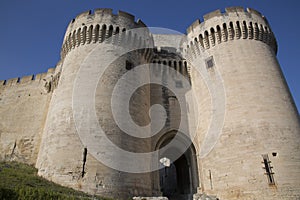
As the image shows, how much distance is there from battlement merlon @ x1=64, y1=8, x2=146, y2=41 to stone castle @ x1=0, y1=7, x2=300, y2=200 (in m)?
0.05

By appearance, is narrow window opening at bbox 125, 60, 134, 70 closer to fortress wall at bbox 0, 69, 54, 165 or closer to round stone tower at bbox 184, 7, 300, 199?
round stone tower at bbox 184, 7, 300, 199

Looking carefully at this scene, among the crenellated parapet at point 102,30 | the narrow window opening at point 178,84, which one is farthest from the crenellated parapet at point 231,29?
the crenellated parapet at point 102,30

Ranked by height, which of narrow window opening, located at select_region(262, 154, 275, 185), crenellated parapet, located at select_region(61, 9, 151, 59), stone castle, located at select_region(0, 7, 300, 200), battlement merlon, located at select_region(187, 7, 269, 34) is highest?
battlement merlon, located at select_region(187, 7, 269, 34)

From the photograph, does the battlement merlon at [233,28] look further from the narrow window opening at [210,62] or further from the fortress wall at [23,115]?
the fortress wall at [23,115]

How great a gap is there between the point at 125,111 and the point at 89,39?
4033 millimetres

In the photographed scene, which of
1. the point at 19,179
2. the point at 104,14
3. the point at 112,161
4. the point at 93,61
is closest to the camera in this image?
the point at 19,179

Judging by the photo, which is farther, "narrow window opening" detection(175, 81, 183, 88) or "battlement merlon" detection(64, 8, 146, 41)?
"narrow window opening" detection(175, 81, 183, 88)

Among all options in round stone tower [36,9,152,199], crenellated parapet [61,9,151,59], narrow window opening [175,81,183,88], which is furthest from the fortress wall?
narrow window opening [175,81,183,88]

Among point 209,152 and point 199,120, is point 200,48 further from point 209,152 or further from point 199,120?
point 209,152

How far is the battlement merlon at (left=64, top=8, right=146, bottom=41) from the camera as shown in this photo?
1142cm

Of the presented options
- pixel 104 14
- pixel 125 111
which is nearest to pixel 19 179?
pixel 125 111

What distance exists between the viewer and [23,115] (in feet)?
47.8

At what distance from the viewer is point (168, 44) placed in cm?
1652

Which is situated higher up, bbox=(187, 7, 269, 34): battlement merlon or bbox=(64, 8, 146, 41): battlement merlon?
bbox=(187, 7, 269, 34): battlement merlon
